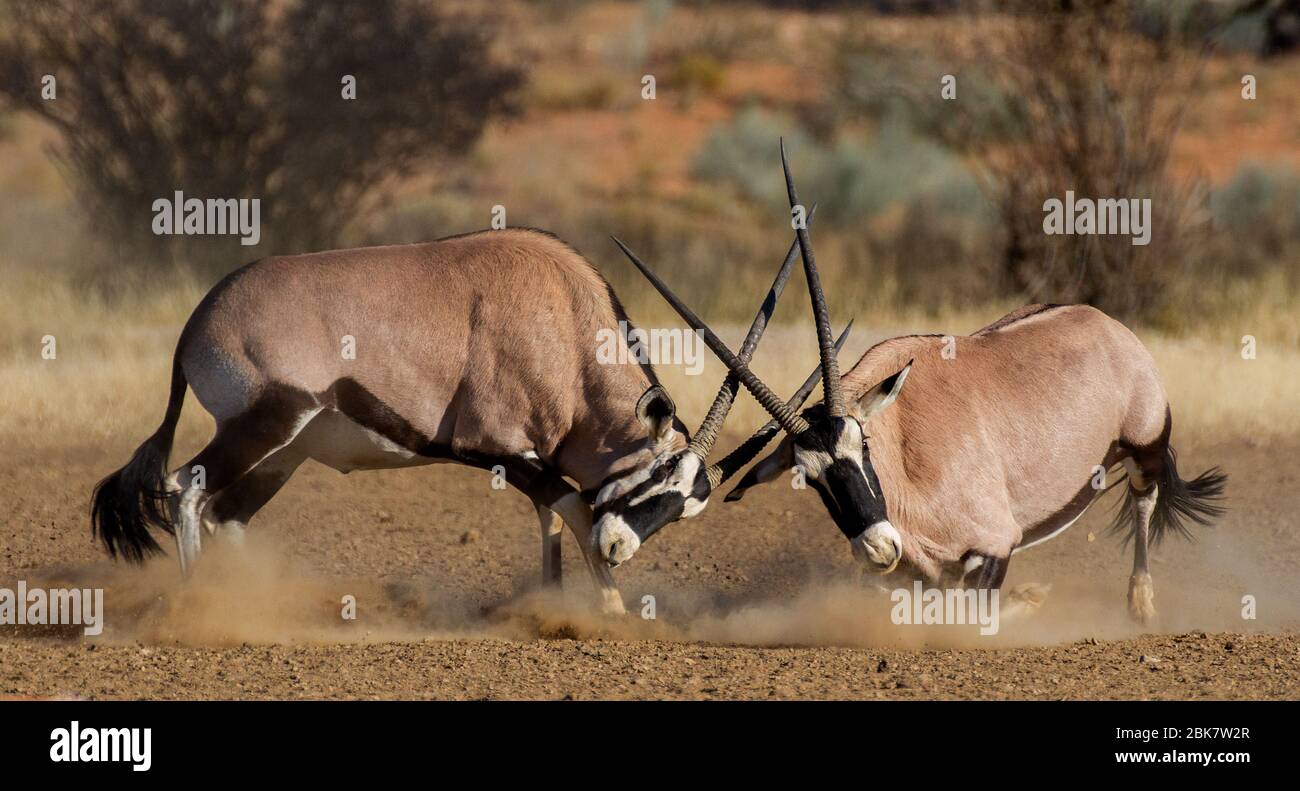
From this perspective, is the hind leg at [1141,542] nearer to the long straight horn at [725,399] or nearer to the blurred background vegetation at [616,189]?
the long straight horn at [725,399]

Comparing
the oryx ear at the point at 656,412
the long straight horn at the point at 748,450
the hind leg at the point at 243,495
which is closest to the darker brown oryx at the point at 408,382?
the oryx ear at the point at 656,412

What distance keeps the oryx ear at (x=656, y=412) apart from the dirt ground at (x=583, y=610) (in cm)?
92

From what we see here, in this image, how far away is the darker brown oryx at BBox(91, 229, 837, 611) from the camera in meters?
7.55

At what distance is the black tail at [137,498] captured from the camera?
7.79m

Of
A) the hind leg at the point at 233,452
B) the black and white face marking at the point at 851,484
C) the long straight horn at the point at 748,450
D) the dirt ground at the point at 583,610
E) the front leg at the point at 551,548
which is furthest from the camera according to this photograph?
the front leg at the point at 551,548

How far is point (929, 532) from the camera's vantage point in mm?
7082

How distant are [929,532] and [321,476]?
443cm

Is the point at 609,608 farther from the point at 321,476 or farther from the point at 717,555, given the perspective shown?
the point at 321,476

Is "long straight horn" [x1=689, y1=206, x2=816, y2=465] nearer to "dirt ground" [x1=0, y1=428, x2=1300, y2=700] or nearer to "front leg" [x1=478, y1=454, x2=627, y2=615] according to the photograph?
"front leg" [x1=478, y1=454, x2=627, y2=615]

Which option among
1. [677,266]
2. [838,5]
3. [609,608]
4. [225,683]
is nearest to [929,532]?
[609,608]

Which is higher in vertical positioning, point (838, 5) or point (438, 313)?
point (838, 5)

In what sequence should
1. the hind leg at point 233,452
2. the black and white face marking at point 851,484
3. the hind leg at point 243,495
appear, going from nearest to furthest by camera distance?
the black and white face marking at point 851,484 → the hind leg at point 233,452 → the hind leg at point 243,495

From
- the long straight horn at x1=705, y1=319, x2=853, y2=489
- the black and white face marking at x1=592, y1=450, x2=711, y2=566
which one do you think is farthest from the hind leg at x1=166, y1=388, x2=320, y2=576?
the long straight horn at x1=705, y1=319, x2=853, y2=489

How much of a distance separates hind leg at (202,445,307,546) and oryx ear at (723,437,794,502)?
237cm
